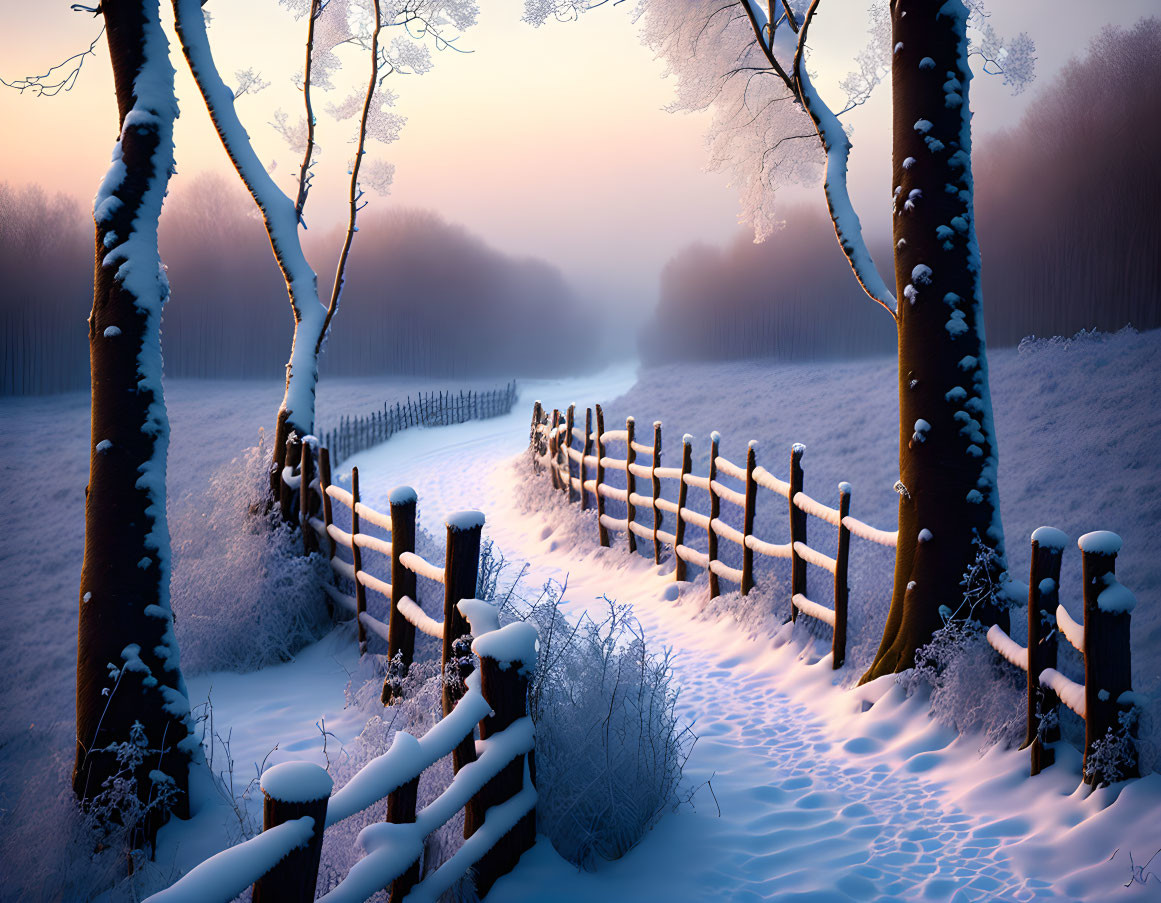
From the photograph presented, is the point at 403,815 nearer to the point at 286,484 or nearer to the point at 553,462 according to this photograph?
the point at 286,484

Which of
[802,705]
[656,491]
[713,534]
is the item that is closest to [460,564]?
[802,705]

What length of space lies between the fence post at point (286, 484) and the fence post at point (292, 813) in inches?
254

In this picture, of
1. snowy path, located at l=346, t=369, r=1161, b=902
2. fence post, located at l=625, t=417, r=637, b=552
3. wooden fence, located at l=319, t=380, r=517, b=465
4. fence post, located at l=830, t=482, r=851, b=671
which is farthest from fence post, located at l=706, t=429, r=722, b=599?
wooden fence, located at l=319, t=380, r=517, b=465

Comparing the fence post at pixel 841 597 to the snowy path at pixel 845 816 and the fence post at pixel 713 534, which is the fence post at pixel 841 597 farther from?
the fence post at pixel 713 534

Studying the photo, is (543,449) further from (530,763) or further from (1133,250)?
(1133,250)

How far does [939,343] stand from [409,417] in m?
21.4

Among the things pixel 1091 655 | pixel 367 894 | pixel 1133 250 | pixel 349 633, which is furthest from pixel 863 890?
pixel 1133 250

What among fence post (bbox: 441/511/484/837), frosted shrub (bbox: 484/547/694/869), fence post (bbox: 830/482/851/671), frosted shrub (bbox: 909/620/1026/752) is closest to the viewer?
frosted shrub (bbox: 484/547/694/869)

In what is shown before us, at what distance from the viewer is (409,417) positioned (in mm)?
24469

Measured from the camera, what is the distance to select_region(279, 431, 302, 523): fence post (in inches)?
311

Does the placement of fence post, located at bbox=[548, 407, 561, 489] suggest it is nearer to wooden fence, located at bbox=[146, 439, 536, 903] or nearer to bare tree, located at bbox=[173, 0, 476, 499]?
bare tree, located at bbox=[173, 0, 476, 499]

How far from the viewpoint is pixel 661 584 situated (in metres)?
8.05

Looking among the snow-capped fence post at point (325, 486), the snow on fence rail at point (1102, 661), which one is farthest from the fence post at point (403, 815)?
the snow-capped fence post at point (325, 486)

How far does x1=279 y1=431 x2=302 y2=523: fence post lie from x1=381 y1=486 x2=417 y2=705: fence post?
335 centimetres
